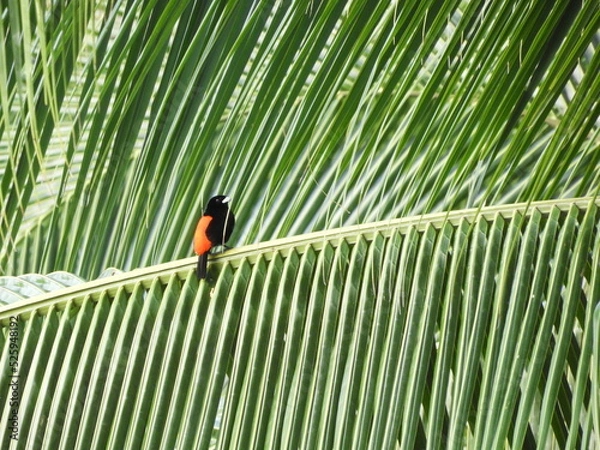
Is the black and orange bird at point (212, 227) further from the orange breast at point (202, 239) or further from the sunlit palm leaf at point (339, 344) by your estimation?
the sunlit palm leaf at point (339, 344)

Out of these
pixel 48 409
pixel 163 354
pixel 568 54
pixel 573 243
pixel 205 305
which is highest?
pixel 568 54

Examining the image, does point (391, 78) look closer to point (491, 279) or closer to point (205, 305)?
point (491, 279)

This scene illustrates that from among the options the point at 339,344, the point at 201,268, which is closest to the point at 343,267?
the point at 339,344

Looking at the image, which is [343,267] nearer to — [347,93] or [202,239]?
[347,93]

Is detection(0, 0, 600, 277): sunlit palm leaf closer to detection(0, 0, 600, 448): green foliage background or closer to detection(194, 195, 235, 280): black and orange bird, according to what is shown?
detection(0, 0, 600, 448): green foliage background

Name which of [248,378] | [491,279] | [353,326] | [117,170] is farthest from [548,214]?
[117,170]

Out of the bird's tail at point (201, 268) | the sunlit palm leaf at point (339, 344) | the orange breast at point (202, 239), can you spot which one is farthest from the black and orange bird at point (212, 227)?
the sunlit palm leaf at point (339, 344)

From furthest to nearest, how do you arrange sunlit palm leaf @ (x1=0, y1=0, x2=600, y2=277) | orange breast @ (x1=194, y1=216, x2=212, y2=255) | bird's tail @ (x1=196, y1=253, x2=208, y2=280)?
1. orange breast @ (x1=194, y1=216, x2=212, y2=255)
2. bird's tail @ (x1=196, y1=253, x2=208, y2=280)
3. sunlit palm leaf @ (x1=0, y1=0, x2=600, y2=277)

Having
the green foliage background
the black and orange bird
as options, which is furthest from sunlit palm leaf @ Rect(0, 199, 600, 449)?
the black and orange bird
